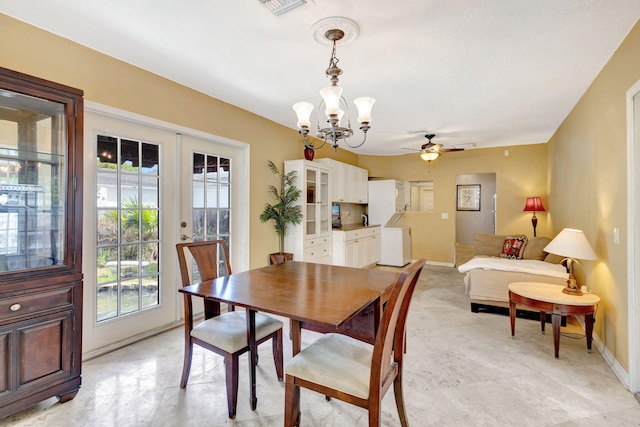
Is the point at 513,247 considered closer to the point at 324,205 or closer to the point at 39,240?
the point at 324,205

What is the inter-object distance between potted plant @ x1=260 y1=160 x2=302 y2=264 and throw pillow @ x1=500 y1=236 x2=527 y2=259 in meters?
3.19

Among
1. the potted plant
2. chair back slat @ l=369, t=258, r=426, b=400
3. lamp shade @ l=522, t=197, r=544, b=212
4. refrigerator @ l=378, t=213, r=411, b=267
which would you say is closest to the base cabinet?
chair back slat @ l=369, t=258, r=426, b=400

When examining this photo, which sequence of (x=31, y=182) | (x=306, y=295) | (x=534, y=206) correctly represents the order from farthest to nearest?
(x=534, y=206), (x=31, y=182), (x=306, y=295)

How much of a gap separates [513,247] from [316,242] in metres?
2.97

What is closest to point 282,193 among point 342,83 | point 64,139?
point 342,83

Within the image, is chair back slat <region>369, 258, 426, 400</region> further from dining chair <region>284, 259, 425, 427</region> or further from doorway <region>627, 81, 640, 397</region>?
doorway <region>627, 81, 640, 397</region>

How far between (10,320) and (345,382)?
1.85m

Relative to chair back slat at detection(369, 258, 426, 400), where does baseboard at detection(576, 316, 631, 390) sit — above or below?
below

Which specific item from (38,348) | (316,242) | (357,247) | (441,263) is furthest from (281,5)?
(441,263)

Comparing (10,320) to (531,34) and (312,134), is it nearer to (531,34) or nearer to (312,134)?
(531,34)

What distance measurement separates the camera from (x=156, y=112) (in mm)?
2803

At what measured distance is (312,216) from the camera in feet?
15.0

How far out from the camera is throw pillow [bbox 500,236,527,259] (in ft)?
14.6

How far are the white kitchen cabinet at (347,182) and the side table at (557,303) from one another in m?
3.19
